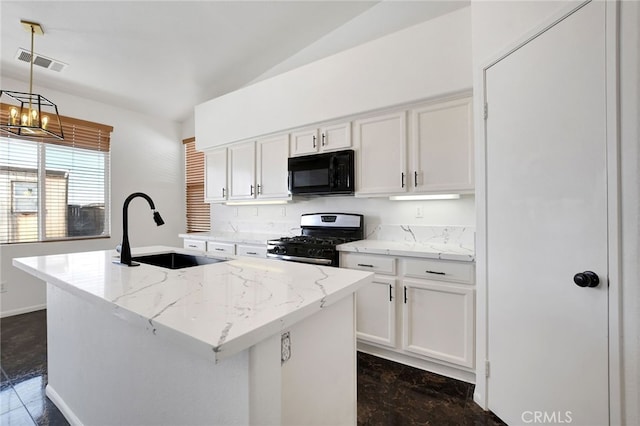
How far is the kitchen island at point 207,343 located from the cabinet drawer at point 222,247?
1.73 meters

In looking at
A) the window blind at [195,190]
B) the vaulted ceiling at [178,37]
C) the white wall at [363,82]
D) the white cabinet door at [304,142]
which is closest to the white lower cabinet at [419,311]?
the white cabinet door at [304,142]

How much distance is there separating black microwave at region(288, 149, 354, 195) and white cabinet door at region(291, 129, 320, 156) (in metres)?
0.07

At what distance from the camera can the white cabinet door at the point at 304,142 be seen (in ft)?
9.55

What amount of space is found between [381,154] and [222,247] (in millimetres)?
2159

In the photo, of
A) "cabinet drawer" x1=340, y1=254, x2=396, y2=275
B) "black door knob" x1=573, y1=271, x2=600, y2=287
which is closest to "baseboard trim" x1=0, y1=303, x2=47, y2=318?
"cabinet drawer" x1=340, y1=254, x2=396, y2=275

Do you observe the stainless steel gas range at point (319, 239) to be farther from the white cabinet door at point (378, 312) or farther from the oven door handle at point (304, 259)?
the white cabinet door at point (378, 312)

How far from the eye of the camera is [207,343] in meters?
0.62

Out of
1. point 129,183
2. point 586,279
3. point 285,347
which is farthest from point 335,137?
point 129,183

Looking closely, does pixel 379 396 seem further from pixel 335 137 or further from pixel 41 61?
pixel 41 61

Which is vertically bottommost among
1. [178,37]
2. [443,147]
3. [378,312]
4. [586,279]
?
[378,312]

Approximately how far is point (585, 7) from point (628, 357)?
146 cm

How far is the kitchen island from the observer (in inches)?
30.0

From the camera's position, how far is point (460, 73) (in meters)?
2.09

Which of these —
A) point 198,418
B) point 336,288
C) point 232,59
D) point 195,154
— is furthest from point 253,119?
point 198,418
